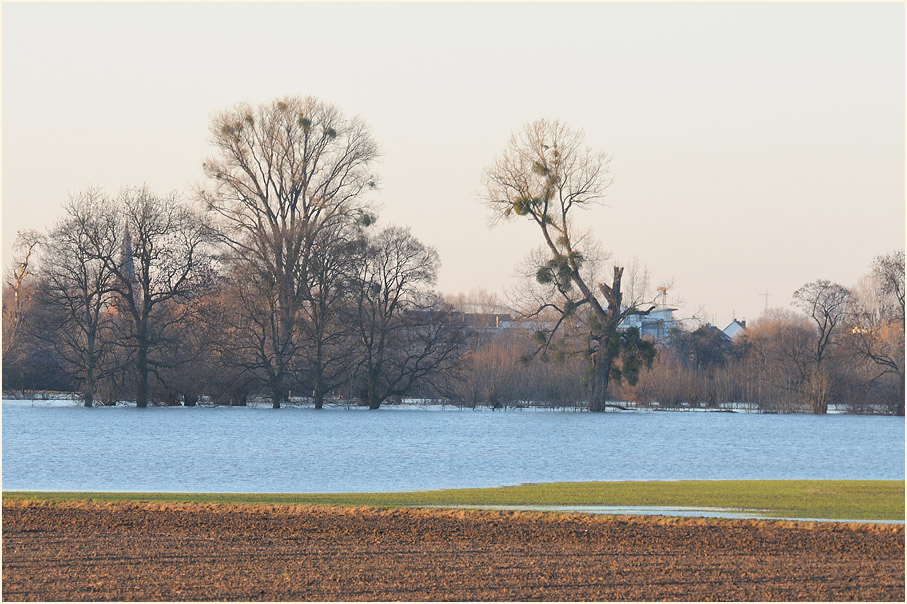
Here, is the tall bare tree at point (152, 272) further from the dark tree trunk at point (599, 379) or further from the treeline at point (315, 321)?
A: the dark tree trunk at point (599, 379)

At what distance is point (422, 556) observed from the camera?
35.1ft

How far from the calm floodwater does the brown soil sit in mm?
6482

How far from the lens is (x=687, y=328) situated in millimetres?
76750

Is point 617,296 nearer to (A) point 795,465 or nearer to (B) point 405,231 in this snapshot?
(B) point 405,231

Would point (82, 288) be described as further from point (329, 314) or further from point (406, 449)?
point (406, 449)

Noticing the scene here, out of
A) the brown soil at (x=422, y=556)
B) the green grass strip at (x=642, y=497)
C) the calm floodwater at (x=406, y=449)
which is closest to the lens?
the brown soil at (x=422, y=556)

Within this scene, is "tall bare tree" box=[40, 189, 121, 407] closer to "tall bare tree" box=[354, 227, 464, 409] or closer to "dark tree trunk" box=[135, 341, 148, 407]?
"dark tree trunk" box=[135, 341, 148, 407]

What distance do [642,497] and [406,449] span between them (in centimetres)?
1433

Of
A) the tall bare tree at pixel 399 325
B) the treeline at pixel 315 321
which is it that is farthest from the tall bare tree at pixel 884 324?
the tall bare tree at pixel 399 325

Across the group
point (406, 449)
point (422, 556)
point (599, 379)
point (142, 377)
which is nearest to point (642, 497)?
point (422, 556)

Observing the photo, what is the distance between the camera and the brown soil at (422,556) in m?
8.86

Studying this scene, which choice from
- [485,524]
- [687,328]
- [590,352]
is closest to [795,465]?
[485,524]

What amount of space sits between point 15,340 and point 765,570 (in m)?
48.6

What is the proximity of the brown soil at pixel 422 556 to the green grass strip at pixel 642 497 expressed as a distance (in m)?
1.74
